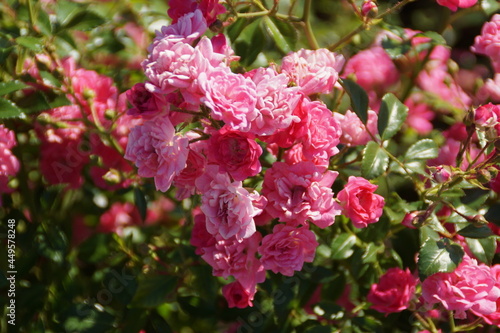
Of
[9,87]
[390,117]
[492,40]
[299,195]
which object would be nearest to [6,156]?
[9,87]

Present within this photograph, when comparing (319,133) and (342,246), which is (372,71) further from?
(319,133)

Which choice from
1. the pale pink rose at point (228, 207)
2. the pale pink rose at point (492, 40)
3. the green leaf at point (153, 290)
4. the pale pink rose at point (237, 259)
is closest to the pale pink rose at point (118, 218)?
the green leaf at point (153, 290)

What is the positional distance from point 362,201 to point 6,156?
2.52 feet

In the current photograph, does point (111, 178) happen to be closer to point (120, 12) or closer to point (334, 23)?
point (120, 12)

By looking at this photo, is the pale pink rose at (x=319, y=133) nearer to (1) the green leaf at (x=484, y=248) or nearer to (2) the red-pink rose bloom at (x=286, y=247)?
(2) the red-pink rose bloom at (x=286, y=247)

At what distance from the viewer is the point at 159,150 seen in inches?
37.6

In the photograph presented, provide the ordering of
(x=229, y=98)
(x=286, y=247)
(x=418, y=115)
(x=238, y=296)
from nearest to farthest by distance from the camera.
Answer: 1. (x=229, y=98)
2. (x=286, y=247)
3. (x=238, y=296)
4. (x=418, y=115)

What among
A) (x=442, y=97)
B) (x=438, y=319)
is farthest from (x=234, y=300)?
(x=442, y=97)

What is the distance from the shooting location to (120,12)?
1744 millimetres

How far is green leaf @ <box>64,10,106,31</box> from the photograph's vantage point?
4.47 feet

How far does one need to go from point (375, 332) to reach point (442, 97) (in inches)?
29.7

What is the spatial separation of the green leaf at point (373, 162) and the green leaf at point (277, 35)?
290 millimetres

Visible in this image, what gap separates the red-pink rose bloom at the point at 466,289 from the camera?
1.09 meters

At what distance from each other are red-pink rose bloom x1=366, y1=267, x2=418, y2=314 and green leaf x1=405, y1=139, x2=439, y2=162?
0.23 meters
